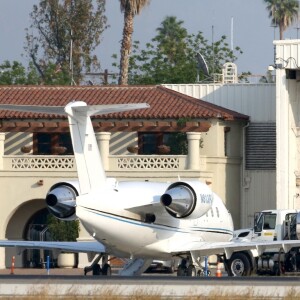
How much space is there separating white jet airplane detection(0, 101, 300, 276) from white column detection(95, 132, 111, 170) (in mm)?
17201

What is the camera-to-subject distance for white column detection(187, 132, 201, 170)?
69562 mm

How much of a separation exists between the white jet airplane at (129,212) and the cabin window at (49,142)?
823 inches

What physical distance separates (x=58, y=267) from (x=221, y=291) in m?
33.7

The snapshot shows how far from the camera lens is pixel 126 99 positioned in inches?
2936

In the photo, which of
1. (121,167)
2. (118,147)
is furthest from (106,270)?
(118,147)

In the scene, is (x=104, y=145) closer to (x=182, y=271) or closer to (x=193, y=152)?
(x=193, y=152)

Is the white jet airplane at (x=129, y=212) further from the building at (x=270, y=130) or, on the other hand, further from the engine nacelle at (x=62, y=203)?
the building at (x=270, y=130)

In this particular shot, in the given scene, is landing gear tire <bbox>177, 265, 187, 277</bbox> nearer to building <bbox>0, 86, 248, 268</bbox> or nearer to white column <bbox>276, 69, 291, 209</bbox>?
building <bbox>0, 86, 248, 268</bbox>

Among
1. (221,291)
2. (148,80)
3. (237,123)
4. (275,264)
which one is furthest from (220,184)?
(221,291)

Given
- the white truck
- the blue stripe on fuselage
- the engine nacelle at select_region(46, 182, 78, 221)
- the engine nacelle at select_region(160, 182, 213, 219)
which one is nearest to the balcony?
the white truck

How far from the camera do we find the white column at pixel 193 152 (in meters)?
69.6

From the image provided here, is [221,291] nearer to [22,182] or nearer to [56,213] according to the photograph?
[56,213]

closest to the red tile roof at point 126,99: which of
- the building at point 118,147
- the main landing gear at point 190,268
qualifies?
the building at point 118,147

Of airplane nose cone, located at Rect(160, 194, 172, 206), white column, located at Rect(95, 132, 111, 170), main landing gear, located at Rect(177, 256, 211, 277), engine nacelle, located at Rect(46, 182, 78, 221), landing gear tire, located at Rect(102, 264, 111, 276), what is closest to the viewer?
airplane nose cone, located at Rect(160, 194, 172, 206)
